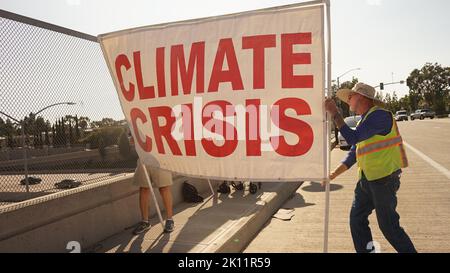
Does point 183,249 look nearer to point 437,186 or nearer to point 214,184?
point 214,184

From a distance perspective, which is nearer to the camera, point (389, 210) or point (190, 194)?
point (389, 210)

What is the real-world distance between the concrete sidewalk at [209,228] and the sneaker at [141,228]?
0.28 ft

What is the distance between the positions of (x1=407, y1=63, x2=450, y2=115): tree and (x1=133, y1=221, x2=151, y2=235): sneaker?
119 meters

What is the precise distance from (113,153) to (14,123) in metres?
2.70

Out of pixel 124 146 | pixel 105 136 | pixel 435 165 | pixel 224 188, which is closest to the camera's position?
pixel 105 136

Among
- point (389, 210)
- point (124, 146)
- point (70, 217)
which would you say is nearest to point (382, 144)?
point (389, 210)

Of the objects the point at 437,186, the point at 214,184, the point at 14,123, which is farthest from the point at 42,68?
the point at 437,186

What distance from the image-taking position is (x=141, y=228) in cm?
551

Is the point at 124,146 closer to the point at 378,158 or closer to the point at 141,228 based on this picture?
the point at 141,228

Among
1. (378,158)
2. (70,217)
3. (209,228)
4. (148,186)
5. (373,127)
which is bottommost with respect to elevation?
(209,228)

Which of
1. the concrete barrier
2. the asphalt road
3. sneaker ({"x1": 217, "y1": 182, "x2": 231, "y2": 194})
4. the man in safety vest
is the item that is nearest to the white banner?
the man in safety vest

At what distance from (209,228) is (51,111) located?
2682 mm

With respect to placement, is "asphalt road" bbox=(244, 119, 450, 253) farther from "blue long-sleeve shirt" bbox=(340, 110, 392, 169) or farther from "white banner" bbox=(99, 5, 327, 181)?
"blue long-sleeve shirt" bbox=(340, 110, 392, 169)

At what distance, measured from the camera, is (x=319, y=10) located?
132 inches
